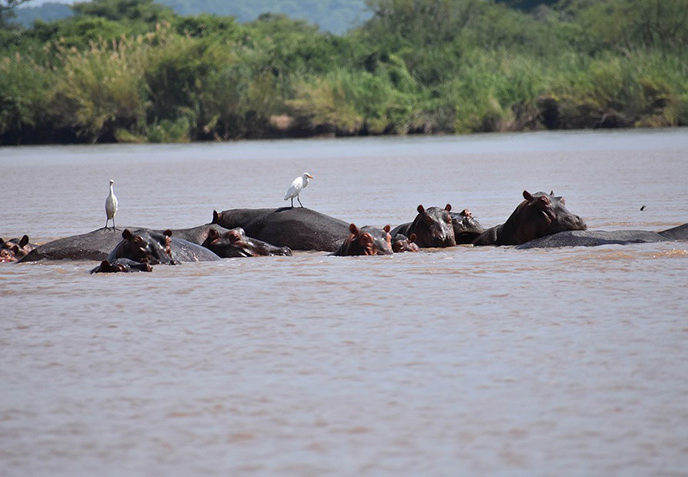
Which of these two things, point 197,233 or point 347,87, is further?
point 347,87

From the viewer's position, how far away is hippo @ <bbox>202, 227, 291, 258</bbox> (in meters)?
11.1

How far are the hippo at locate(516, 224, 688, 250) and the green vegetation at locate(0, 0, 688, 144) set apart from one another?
90.4 feet

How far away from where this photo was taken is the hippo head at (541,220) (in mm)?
11258

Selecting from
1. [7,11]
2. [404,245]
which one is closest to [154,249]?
[404,245]

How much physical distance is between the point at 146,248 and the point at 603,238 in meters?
3.78

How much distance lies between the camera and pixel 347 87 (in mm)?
42344

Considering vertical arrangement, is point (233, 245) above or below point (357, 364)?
above

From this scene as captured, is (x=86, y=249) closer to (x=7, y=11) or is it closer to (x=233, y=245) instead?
(x=233, y=245)

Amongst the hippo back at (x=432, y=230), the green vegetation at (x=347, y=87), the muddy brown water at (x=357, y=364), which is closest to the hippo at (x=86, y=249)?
the muddy brown water at (x=357, y=364)

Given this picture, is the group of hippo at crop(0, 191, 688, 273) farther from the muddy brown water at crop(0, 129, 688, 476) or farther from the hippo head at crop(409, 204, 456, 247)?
the muddy brown water at crop(0, 129, 688, 476)

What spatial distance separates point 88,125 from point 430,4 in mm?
16865

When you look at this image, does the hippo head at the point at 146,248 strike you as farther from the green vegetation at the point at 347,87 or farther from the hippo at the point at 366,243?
the green vegetation at the point at 347,87

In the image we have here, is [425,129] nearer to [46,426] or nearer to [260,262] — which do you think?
[260,262]

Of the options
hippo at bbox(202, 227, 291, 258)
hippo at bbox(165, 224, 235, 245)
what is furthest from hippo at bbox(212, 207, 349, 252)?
hippo at bbox(202, 227, 291, 258)
